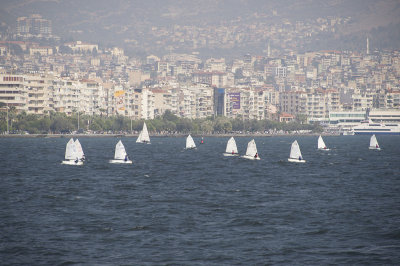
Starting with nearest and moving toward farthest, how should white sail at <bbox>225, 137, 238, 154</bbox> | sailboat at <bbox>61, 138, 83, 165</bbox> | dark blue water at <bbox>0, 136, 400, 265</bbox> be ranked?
dark blue water at <bbox>0, 136, 400, 265</bbox> < sailboat at <bbox>61, 138, 83, 165</bbox> < white sail at <bbox>225, 137, 238, 154</bbox>

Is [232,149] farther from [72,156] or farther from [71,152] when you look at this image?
[71,152]

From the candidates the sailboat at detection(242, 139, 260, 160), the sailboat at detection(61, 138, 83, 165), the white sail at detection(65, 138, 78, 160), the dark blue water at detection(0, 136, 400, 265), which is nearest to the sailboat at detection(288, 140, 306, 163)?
the sailboat at detection(242, 139, 260, 160)

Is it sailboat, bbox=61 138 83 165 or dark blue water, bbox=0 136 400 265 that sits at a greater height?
sailboat, bbox=61 138 83 165

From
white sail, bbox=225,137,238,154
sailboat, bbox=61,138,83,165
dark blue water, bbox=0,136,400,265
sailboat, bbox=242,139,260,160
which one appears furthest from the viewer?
white sail, bbox=225,137,238,154

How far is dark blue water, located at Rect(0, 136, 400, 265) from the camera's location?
45656 mm

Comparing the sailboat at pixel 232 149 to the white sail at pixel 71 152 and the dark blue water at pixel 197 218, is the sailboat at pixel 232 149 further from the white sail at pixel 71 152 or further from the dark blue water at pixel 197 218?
the dark blue water at pixel 197 218

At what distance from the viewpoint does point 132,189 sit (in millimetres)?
78312

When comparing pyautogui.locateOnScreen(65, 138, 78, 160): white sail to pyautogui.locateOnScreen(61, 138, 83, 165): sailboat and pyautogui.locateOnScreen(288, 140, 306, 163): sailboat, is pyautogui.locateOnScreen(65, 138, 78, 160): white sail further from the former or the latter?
pyautogui.locateOnScreen(288, 140, 306, 163): sailboat

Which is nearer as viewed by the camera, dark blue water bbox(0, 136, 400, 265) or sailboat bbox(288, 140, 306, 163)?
dark blue water bbox(0, 136, 400, 265)

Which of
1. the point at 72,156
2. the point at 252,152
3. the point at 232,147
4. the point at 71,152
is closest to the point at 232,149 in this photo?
the point at 232,147

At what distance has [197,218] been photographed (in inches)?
2275

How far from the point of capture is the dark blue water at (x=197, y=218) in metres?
45.7

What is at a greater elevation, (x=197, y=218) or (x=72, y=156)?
(x=72, y=156)

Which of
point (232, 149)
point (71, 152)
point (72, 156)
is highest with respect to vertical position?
point (71, 152)
